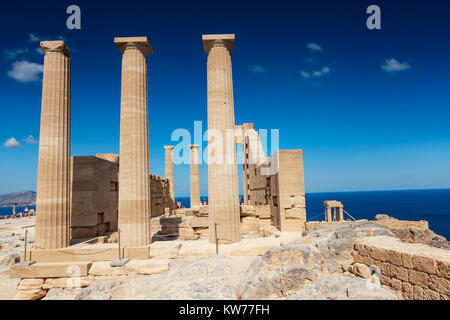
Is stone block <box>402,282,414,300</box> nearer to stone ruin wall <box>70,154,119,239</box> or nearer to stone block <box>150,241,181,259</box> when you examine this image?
stone block <box>150,241,181,259</box>

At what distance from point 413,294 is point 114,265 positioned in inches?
354

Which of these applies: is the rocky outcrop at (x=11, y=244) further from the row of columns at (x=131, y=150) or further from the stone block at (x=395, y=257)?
the stone block at (x=395, y=257)

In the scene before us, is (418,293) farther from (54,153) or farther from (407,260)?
(54,153)

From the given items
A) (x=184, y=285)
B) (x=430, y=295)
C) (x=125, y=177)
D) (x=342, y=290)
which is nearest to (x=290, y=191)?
(x=430, y=295)

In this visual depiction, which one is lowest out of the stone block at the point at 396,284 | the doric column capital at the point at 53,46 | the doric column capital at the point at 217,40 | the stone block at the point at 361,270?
the stone block at the point at 396,284

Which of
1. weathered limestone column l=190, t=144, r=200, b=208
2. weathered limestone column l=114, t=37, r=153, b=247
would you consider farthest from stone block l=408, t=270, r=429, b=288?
weathered limestone column l=190, t=144, r=200, b=208

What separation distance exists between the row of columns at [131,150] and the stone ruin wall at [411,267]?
5.23m

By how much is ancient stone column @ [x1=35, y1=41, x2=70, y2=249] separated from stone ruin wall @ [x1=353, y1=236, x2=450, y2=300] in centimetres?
1097

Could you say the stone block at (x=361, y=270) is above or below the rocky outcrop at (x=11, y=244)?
above

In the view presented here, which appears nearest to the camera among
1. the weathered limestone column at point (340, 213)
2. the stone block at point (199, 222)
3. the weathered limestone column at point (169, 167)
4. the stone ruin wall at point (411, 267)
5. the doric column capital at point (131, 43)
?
the stone ruin wall at point (411, 267)

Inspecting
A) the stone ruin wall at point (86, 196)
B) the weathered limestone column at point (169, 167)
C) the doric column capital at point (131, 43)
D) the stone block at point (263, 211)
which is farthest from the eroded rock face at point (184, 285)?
the weathered limestone column at point (169, 167)

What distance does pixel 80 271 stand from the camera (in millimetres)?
9570

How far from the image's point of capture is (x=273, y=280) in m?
6.80

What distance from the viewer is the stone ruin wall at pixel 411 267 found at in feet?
19.6
